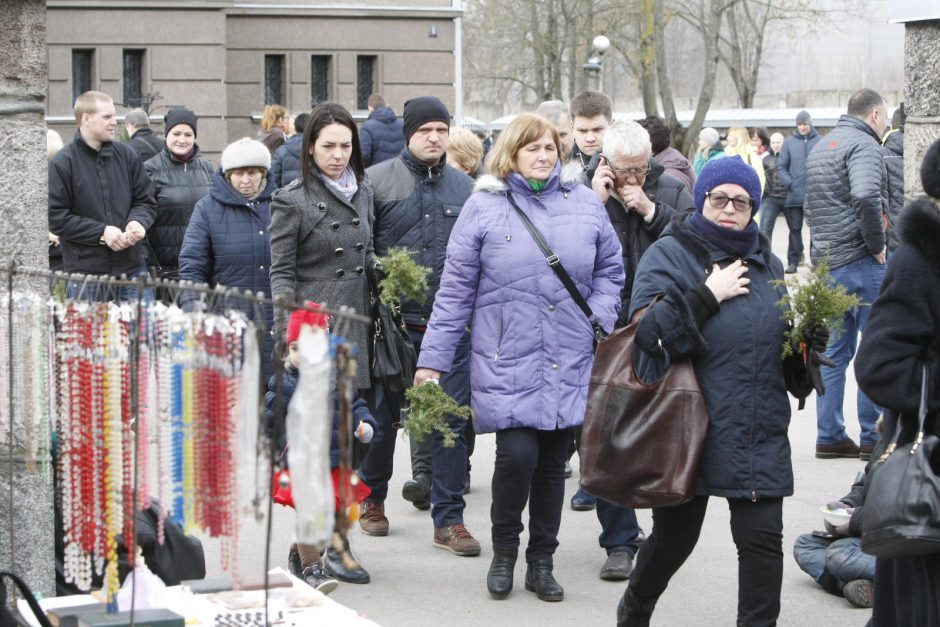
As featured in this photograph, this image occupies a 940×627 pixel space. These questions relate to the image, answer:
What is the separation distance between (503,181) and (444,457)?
1.53m

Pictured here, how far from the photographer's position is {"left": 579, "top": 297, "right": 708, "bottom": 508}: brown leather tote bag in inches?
198

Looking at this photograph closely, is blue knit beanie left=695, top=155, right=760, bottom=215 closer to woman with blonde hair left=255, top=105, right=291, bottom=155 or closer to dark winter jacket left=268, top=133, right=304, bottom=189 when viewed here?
dark winter jacket left=268, top=133, right=304, bottom=189

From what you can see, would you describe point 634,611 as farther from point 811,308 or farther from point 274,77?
point 274,77

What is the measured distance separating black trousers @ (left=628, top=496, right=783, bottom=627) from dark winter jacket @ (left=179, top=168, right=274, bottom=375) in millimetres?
2824

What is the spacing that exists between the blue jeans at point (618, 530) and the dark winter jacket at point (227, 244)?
77.4 inches

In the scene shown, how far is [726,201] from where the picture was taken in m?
5.16

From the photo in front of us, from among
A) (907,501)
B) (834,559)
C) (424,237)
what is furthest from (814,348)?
Result: (424,237)

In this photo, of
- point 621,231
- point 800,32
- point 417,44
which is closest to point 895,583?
point 621,231

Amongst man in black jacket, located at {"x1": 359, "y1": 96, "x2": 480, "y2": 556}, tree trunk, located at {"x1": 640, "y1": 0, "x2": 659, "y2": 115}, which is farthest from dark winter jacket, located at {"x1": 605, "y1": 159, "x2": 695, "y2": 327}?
tree trunk, located at {"x1": 640, "y1": 0, "x2": 659, "y2": 115}

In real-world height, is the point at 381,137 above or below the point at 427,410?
above

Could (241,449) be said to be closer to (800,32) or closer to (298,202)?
(298,202)

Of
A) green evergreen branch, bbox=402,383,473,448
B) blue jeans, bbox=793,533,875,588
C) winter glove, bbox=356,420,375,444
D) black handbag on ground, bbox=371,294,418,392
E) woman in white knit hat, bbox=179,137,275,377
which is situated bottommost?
blue jeans, bbox=793,533,875,588

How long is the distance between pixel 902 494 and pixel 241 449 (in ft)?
6.38

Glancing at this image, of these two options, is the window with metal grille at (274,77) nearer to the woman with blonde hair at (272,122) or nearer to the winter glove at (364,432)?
the woman with blonde hair at (272,122)
